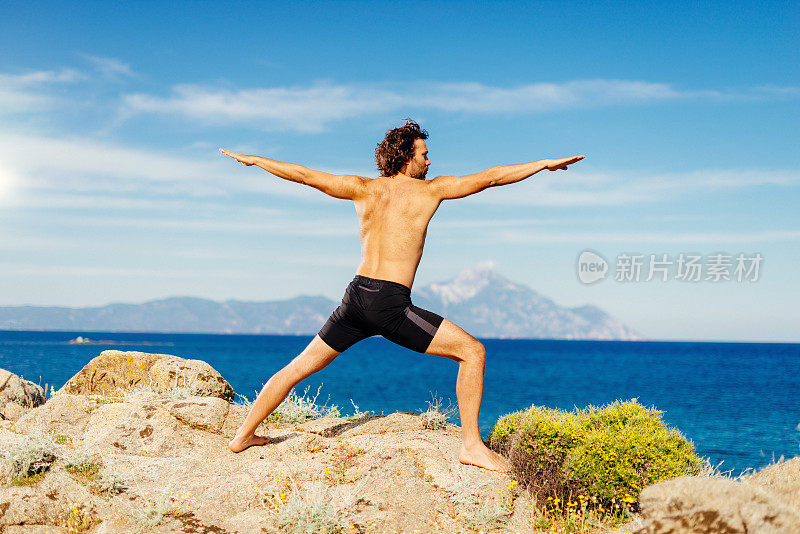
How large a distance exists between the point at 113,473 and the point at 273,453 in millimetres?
1627

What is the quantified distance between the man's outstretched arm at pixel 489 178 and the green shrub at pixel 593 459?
266 cm

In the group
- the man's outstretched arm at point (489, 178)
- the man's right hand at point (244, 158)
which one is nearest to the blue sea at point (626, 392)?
the man's outstretched arm at point (489, 178)

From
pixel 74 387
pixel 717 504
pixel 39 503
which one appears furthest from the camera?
pixel 74 387

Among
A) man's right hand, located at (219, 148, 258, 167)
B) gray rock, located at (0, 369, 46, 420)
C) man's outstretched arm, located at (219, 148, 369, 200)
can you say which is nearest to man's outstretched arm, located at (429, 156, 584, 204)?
man's outstretched arm, located at (219, 148, 369, 200)

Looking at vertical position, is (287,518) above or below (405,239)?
below

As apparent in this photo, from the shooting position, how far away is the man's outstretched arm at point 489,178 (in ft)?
21.3

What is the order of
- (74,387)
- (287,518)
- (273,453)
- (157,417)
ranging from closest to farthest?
(287,518)
(273,453)
(157,417)
(74,387)

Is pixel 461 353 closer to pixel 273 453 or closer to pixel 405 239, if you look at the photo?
pixel 405 239

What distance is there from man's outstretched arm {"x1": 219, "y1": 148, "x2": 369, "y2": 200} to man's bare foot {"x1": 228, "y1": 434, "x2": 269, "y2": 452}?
289 cm

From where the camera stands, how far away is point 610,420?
301 inches

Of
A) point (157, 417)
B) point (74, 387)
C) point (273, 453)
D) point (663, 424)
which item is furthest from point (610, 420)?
point (74, 387)

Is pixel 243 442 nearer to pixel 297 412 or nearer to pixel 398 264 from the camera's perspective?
pixel 297 412

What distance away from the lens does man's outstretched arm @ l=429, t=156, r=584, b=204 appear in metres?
6.50

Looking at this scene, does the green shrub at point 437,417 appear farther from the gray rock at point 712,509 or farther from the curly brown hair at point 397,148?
the gray rock at point 712,509
